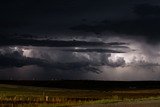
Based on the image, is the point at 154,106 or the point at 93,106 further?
the point at 93,106

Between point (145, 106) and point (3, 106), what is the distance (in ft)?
76.7

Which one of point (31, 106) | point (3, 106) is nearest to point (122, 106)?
point (31, 106)

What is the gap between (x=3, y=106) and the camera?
58.7 metres

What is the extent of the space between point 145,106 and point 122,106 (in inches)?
105

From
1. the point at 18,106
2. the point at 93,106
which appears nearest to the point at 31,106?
the point at 18,106

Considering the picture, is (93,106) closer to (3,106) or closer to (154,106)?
(154,106)

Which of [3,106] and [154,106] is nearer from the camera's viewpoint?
[154,106]

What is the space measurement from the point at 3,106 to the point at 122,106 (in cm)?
Answer: 2074

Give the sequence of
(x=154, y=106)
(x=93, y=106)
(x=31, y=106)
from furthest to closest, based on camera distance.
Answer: (x=31, y=106)
(x=93, y=106)
(x=154, y=106)

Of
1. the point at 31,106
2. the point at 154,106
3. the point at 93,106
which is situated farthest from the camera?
the point at 31,106

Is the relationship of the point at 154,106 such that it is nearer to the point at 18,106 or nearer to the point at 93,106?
the point at 93,106

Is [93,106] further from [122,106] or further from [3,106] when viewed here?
[3,106]

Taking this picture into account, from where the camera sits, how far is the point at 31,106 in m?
57.3

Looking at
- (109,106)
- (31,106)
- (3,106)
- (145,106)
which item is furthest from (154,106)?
(3,106)
